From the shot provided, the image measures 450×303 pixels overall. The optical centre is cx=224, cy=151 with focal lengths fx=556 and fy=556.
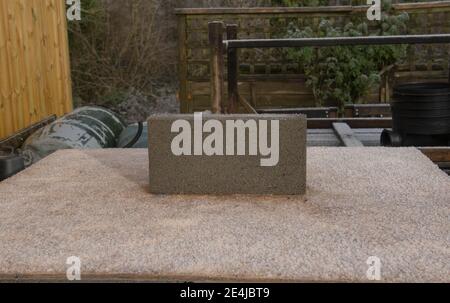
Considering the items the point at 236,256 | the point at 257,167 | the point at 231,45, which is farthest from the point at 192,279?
the point at 231,45

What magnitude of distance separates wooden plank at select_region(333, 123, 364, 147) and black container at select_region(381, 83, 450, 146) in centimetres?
27

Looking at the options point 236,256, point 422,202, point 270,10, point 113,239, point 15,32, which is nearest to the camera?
point 236,256

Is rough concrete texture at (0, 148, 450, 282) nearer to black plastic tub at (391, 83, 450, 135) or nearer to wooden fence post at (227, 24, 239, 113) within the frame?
black plastic tub at (391, 83, 450, 135)

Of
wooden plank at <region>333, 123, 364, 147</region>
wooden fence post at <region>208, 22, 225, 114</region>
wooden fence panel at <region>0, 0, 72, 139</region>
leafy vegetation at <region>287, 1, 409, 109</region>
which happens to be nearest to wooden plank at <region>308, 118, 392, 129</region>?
wooden plank at <region>333, 123, 364, 147</region>

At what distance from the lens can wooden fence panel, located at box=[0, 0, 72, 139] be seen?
396 centimetres

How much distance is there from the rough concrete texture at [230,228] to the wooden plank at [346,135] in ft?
4.87

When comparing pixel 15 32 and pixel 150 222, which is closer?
pixel 150 222

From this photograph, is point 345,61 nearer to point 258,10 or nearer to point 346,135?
point 258,10

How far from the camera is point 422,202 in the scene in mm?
2195

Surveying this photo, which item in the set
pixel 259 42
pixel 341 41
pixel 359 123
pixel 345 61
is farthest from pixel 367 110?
pixel 259 42

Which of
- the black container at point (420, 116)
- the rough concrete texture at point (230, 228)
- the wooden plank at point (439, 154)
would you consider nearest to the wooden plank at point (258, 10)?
the black container at point (420, 116)
